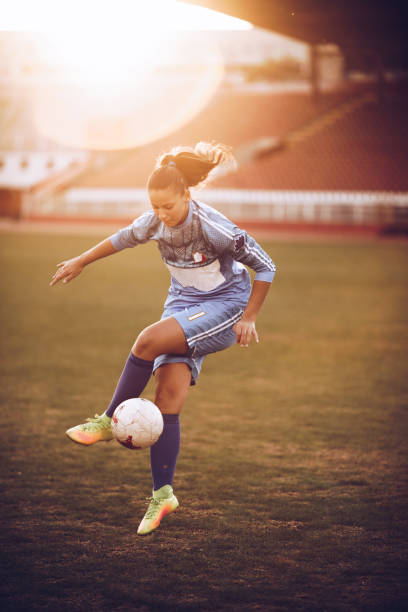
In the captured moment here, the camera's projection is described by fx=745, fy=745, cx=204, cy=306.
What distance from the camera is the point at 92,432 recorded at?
3684 mm

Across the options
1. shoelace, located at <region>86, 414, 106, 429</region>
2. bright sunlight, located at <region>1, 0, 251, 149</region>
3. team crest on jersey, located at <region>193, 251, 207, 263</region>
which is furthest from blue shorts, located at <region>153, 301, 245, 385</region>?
bright sunlight, located at <region>1, 0, 251, 149</region>

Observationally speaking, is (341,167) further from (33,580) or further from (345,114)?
(33,580)

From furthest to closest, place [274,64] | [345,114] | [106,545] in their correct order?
[274,64], [345,114], [106,545]

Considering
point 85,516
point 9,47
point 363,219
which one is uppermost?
point 9,47

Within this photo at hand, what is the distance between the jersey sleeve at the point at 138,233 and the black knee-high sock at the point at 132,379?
0.56 meters

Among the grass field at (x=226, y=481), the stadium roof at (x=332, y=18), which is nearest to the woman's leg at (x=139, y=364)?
the grass field at (x=226, y=481)

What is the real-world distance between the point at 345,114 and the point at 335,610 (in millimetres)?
31868

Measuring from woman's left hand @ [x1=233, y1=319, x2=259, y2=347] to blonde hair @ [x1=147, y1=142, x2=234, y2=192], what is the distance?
696mm

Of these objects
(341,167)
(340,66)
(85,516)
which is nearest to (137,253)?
(341,167)

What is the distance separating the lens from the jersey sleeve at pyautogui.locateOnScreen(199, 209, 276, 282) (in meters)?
3.53

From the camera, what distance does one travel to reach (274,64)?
118ft

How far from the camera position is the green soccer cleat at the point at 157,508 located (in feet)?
11.2

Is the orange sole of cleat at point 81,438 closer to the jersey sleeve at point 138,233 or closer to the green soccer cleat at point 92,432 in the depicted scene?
the green soccer cleat at point 92,432

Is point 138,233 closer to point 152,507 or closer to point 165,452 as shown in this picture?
point 165,452
